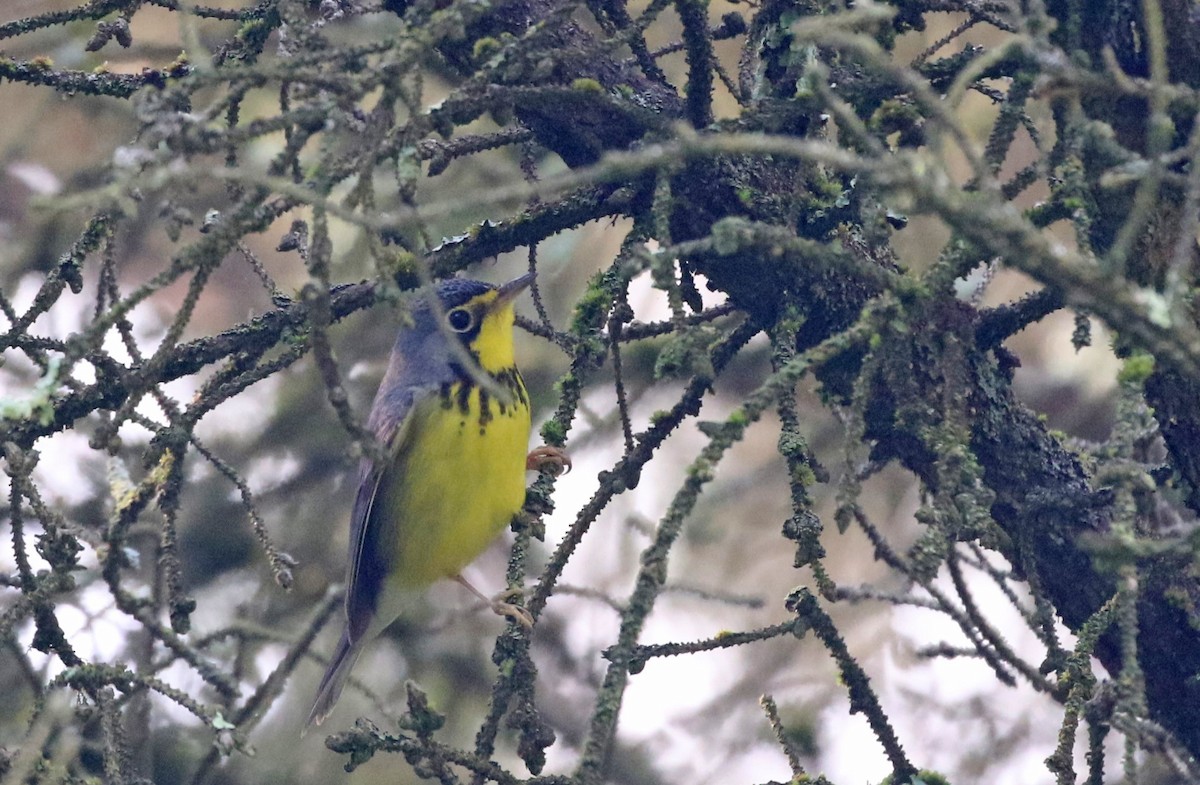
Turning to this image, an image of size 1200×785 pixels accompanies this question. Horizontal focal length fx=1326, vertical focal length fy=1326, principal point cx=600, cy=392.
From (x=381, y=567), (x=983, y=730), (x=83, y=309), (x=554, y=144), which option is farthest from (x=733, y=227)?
(x=983, y=730)

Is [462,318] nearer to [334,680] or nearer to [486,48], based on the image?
[334,680]

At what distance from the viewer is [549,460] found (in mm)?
4078

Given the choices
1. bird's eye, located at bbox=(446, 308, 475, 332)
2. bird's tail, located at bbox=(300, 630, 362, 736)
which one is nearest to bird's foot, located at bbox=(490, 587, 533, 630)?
bird's tail, located at bbox=(300, 630, 362, 736)

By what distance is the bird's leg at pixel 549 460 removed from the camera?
378 centimetres

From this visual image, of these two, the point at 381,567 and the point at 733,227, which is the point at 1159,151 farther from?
the point at 381,567

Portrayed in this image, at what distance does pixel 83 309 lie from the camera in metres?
6.29

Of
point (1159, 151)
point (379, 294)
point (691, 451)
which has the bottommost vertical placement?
point (1159, 151)

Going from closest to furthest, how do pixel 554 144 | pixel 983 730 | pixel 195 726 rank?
pixel 554 144, pixel 195 726, pixel 983 730

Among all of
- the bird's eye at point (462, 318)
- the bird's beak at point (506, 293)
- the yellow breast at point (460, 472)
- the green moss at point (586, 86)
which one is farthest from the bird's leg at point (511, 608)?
the green moss at point (586, 86)

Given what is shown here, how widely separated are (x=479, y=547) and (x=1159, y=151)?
3.28 meters

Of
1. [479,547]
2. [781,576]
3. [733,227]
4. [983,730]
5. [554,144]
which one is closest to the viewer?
[733,227]

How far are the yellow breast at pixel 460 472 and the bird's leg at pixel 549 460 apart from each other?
120mm

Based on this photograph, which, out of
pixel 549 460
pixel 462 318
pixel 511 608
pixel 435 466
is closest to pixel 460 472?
pixel 435 466

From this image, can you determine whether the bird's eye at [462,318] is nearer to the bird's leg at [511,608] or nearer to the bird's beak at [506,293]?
the bird's beak at [506,293]
